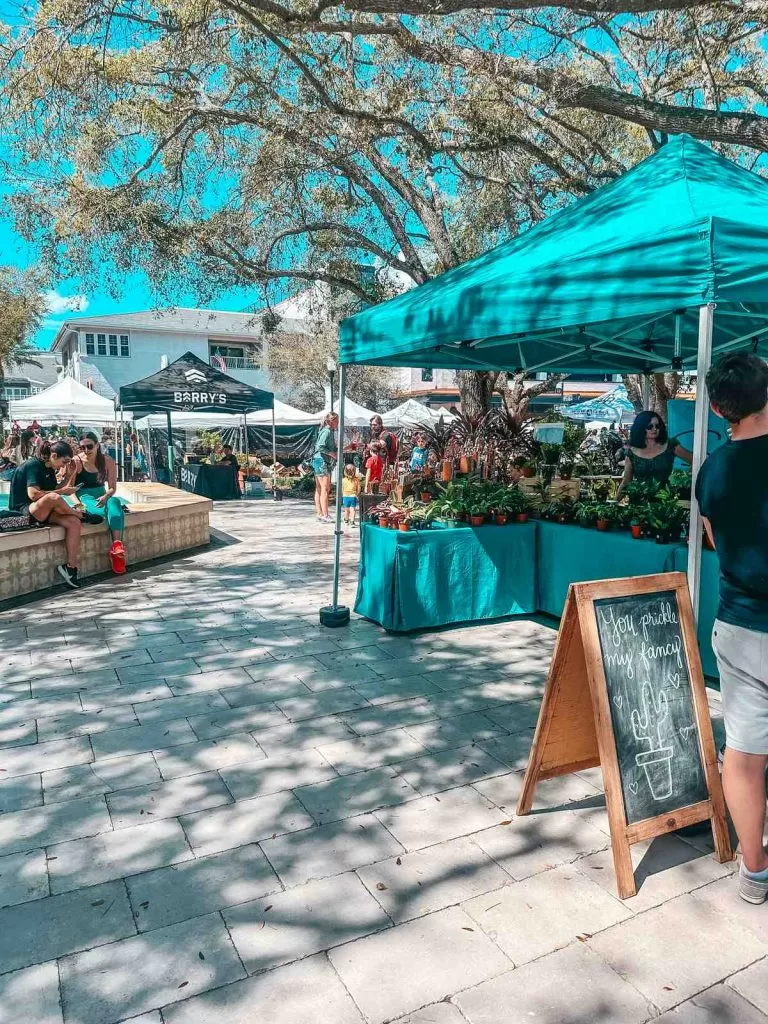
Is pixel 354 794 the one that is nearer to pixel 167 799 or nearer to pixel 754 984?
pixel 167 799

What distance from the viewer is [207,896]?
2594 millimetres

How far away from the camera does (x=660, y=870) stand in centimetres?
274

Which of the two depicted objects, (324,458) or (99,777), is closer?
(99,777)

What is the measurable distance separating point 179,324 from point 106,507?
34.8m

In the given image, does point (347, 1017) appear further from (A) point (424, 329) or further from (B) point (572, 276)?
(A) point (424, 329)

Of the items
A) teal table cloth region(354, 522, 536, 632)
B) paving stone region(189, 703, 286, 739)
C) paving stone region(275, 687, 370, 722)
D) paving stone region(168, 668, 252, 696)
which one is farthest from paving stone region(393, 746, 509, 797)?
teal table cloth region(354, 522, 536, 632)

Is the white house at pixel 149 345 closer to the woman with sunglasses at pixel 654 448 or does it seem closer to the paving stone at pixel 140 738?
the woman with sunglasses at pixel 654 448

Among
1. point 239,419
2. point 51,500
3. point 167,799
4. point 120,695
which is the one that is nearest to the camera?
point 167,799

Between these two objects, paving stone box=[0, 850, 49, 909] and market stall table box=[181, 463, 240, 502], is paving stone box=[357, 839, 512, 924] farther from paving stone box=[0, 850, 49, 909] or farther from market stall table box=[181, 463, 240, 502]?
market stall table box=[181, 463, 240, 502]

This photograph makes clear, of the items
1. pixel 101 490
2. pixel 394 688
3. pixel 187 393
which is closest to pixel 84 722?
pixel 394 688

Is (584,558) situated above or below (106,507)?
below

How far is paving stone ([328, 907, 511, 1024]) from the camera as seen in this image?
2.12 m

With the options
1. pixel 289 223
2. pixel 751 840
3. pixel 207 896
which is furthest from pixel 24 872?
pixel 289 223

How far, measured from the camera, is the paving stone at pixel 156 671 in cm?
478
